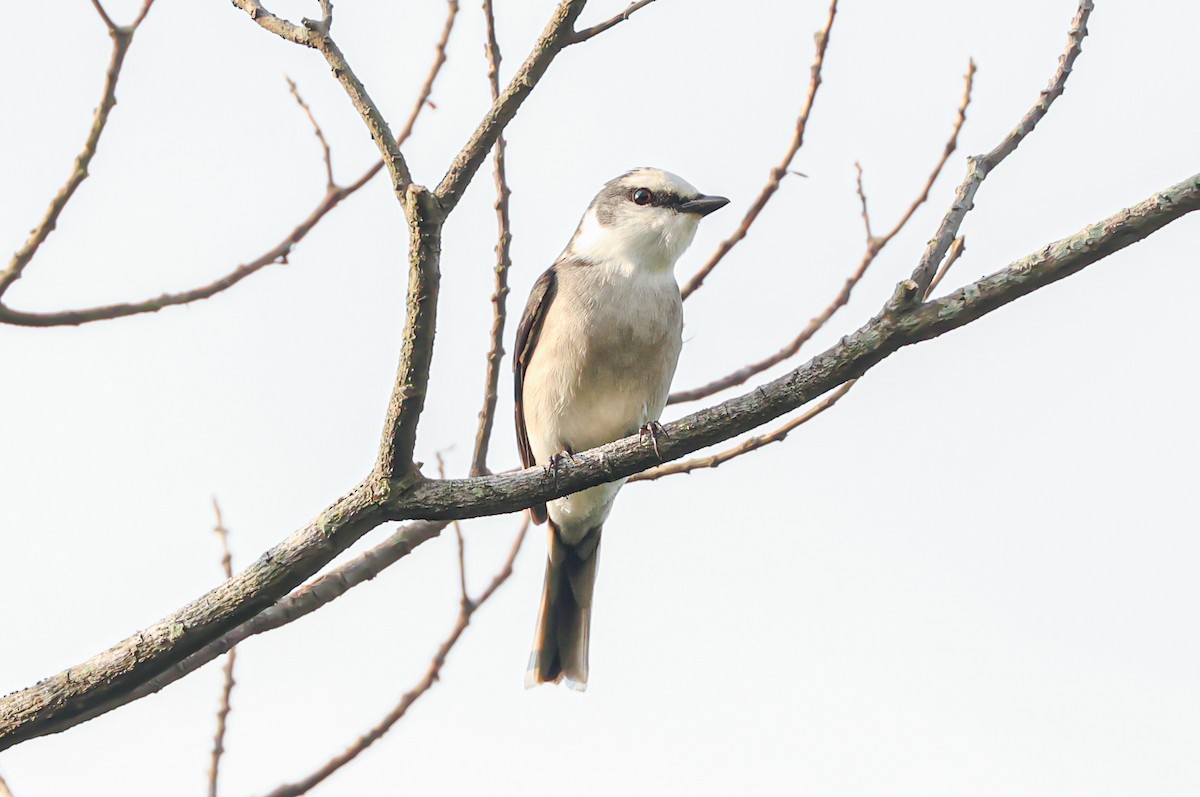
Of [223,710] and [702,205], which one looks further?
[702,205]

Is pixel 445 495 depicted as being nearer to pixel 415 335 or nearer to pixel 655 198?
pixel 415 335

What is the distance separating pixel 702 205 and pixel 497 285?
6.62 ft

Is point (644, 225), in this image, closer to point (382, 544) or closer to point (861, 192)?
point (861, 192)

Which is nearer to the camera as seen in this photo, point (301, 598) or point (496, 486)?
point (496, 486)

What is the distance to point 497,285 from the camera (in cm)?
510

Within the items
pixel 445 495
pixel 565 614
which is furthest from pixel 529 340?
pixel 445 495

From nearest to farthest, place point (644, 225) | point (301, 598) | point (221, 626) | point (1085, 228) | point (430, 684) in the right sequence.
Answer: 1. point (1085, 228)
2. point (221, 626)
3. point (301, 598)
4. point (430, 684)
5. point (644, 225)

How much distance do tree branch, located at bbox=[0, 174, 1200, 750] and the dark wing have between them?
3.14 m

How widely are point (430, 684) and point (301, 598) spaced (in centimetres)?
63

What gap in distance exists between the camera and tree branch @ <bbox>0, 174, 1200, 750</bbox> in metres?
3.23

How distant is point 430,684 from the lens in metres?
4.70

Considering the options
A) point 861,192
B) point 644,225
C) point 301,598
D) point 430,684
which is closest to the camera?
point 301,598

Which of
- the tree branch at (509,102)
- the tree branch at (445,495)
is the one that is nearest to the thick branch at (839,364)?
the tree branch at (445,495)

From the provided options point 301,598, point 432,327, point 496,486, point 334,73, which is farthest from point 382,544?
point 334,73
